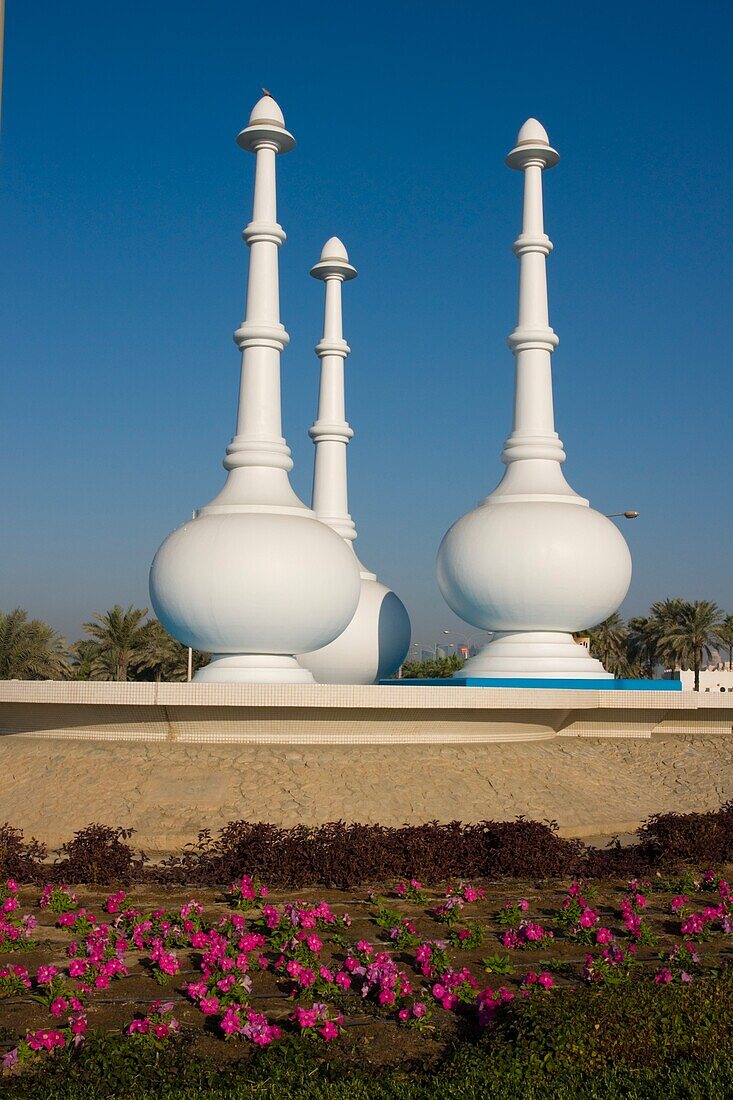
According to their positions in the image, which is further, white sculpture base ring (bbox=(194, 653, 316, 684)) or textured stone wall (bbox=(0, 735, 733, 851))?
white sculpture base ring (bbox=(194, 653, 316, 684))

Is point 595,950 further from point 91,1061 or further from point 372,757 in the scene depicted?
point 372,757

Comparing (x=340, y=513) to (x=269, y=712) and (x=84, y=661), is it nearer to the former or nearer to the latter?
(x=269, y=712)

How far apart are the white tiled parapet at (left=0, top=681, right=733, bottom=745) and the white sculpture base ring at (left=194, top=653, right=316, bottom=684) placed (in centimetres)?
228

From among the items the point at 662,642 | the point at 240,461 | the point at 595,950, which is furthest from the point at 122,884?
the point at 662,642

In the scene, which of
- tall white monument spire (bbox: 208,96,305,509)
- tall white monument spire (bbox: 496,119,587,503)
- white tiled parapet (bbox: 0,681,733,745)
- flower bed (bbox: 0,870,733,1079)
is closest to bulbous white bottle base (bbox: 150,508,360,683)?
tall white monument spire (bbox: 208,96,305,509)

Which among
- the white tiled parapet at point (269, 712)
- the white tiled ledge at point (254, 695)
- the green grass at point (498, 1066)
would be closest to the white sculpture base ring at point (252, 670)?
the white tiled parapet at point (269, 712)

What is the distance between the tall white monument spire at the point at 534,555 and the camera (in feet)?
77.6

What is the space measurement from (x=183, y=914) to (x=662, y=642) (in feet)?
152

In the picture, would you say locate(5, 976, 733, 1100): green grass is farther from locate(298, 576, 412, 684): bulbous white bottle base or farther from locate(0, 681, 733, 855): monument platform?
locate(298, 576, 412, 684): bulbous white bottle base

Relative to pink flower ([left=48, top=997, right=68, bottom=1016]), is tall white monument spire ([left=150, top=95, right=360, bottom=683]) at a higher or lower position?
higher

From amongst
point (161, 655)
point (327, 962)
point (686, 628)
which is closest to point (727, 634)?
point (686, 628)

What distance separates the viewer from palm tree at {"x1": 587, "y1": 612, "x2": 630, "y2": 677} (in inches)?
2229

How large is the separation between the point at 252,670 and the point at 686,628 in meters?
36.5

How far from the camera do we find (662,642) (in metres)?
53.0
